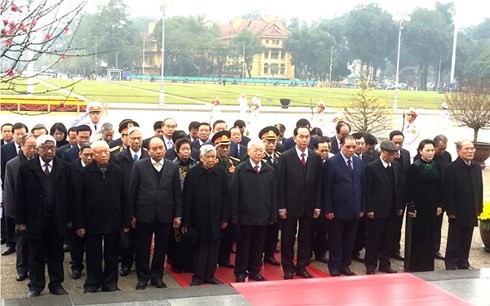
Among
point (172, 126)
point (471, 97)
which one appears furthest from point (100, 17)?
point (172, 126)

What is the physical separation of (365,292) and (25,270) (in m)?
3.75

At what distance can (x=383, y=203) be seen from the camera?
7789 millimetres

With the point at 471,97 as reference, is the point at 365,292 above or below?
below

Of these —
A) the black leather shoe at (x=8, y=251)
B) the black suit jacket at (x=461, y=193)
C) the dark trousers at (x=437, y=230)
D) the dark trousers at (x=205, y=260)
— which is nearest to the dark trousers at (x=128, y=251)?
the dark trousers at (x=205, y=260)

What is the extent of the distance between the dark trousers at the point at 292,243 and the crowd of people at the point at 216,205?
0.5 inches

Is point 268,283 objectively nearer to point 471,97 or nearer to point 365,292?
point 365,292

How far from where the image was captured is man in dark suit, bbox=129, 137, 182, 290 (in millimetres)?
6793

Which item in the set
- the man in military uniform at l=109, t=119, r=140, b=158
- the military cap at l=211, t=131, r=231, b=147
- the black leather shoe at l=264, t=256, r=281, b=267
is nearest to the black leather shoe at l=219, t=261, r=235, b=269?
the black leather shoe at l=264, t=256, r=281, b=267

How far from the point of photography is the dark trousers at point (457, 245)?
8109mm

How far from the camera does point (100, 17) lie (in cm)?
7775

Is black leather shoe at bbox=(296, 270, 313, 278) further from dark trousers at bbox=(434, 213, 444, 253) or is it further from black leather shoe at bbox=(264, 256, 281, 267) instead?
dark trousers at bbox=(434, 213, 444, 253)

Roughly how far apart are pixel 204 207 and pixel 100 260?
4.06 ft

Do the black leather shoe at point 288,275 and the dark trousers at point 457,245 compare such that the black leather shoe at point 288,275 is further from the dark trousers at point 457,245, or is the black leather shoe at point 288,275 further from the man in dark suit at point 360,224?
the dark trousers at point 457,245

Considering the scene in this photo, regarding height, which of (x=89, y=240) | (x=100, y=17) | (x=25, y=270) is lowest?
(x=25, y=270)
